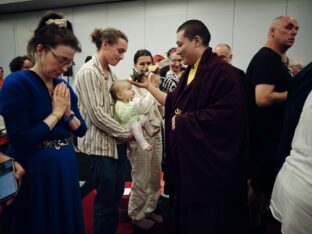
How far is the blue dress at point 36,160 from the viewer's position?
108 centimetres

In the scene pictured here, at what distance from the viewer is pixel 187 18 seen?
5227 mm

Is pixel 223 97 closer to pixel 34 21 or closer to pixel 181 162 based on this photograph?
pixel 181 162

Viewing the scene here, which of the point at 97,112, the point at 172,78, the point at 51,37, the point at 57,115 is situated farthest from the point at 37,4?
the point at 57,115

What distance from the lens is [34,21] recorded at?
6.38 metres

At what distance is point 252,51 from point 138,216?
3.85 metres

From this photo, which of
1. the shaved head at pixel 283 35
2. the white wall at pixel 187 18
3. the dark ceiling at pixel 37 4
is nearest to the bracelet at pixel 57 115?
the shaved head at pixel 283 35

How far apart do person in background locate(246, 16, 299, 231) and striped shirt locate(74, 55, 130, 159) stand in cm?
106

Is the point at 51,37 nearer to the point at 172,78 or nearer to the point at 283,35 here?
the point at 172,78

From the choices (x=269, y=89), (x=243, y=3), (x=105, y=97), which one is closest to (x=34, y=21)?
(x=243, y=3)

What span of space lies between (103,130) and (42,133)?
582mm

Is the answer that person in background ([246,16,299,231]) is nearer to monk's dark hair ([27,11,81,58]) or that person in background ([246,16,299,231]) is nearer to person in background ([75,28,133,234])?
person in background ([75,28,133,234])

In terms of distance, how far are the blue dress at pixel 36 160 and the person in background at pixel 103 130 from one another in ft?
1.21

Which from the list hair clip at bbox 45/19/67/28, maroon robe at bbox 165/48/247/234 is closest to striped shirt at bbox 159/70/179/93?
maroon robe at bbox 165/48/247/234

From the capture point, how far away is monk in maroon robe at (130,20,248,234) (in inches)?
58.1
